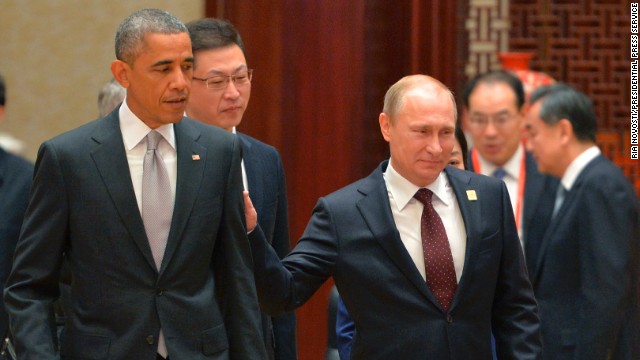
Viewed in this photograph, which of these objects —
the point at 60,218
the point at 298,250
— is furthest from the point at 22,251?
the point at 298,250

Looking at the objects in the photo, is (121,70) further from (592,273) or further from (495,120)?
(495,120)

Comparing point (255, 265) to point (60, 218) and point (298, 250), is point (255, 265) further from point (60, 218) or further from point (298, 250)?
point (60, 218)

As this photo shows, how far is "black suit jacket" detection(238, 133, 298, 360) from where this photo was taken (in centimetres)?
440

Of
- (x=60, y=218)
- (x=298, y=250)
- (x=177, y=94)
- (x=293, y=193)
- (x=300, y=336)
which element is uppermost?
(x=177, y=94)

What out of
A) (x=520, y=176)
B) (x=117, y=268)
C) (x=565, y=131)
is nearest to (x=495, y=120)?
(x=520, y=176)

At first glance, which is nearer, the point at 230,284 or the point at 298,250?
the point at 230,284

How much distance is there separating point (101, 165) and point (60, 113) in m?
3.25

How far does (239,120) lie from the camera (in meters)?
4.52

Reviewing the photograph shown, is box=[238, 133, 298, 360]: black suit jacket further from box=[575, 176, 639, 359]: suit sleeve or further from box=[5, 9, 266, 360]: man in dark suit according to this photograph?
box=[575, 176, 639, 359]: suit sleeve

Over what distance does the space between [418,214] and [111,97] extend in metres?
1.62

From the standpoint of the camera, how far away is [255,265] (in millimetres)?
3754

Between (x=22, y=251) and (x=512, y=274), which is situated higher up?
(x=22, y=251)

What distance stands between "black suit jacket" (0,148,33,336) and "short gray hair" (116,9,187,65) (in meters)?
1.17

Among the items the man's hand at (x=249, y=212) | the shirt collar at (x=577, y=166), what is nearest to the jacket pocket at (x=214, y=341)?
the man's hand at (x=249, y=212)
